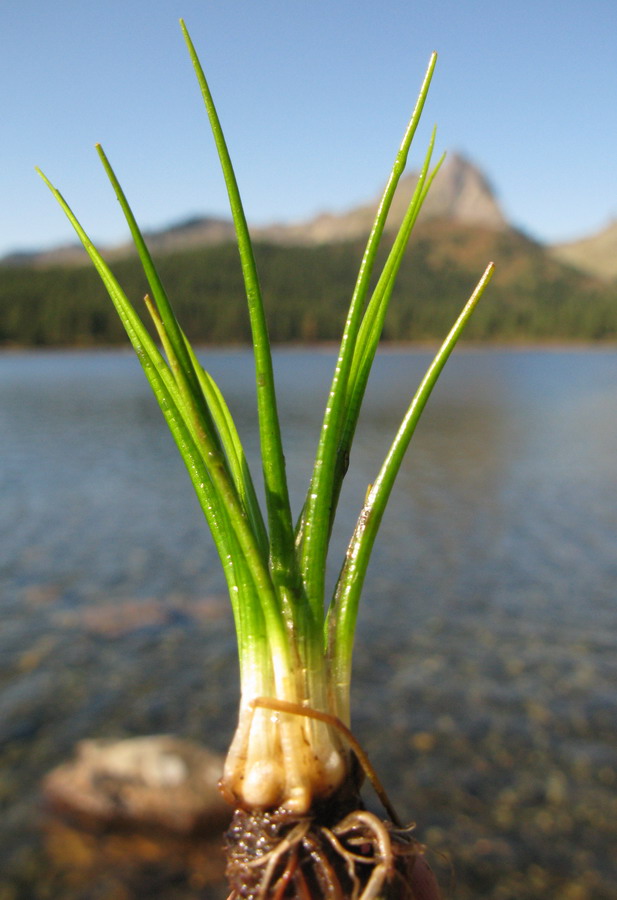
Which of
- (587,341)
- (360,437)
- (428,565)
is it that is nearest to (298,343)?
(587,341)

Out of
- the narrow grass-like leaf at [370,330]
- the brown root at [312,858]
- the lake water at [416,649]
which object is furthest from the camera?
the lake water at [416,649]

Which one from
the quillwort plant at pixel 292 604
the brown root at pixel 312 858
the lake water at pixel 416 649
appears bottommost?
the lake water at pixel 416 649

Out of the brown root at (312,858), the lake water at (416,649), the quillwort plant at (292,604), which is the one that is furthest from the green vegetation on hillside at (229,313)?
the brown root at (312,858)

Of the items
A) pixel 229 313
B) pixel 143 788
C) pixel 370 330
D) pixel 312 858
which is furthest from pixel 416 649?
pixel 229 313

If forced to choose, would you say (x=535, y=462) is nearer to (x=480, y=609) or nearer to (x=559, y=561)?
(x=559, y=561)

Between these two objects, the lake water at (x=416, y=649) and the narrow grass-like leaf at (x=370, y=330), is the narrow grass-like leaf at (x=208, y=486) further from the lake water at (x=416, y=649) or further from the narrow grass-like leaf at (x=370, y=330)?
the lake water at (x=416, y=649)
